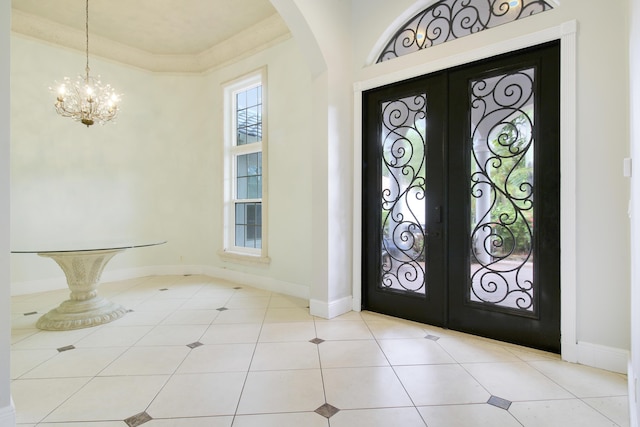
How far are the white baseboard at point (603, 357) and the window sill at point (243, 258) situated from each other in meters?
3.38

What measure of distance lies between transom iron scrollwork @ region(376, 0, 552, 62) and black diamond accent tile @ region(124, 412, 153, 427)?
11.4ft

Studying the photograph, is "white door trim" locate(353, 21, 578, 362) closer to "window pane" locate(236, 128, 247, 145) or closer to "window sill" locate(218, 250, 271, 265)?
"window sill" locate(218, 250, 271, 265)

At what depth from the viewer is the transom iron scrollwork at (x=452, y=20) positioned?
2.69 metres

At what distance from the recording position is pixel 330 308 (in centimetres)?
339

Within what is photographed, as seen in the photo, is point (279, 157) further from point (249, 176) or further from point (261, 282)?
point (261, 282)

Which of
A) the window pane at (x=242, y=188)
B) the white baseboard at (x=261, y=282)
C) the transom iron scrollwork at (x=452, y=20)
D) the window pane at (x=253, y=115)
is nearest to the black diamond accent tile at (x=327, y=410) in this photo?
the white baseboard at (x=261, y=282)

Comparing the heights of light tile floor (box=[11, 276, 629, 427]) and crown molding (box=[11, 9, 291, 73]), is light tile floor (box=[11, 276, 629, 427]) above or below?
below

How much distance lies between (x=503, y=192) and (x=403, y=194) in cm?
87

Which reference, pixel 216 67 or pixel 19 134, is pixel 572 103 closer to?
pixel 216 67

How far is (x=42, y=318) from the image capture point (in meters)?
3.29

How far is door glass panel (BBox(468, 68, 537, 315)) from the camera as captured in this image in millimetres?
2639

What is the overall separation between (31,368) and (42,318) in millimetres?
1152

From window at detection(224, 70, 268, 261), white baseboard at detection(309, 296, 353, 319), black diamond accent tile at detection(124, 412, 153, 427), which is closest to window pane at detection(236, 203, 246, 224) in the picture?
window at detection(224, 70, 268, 261)

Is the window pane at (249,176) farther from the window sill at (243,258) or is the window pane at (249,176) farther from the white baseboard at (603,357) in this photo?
the white baseboard at (603,357)
